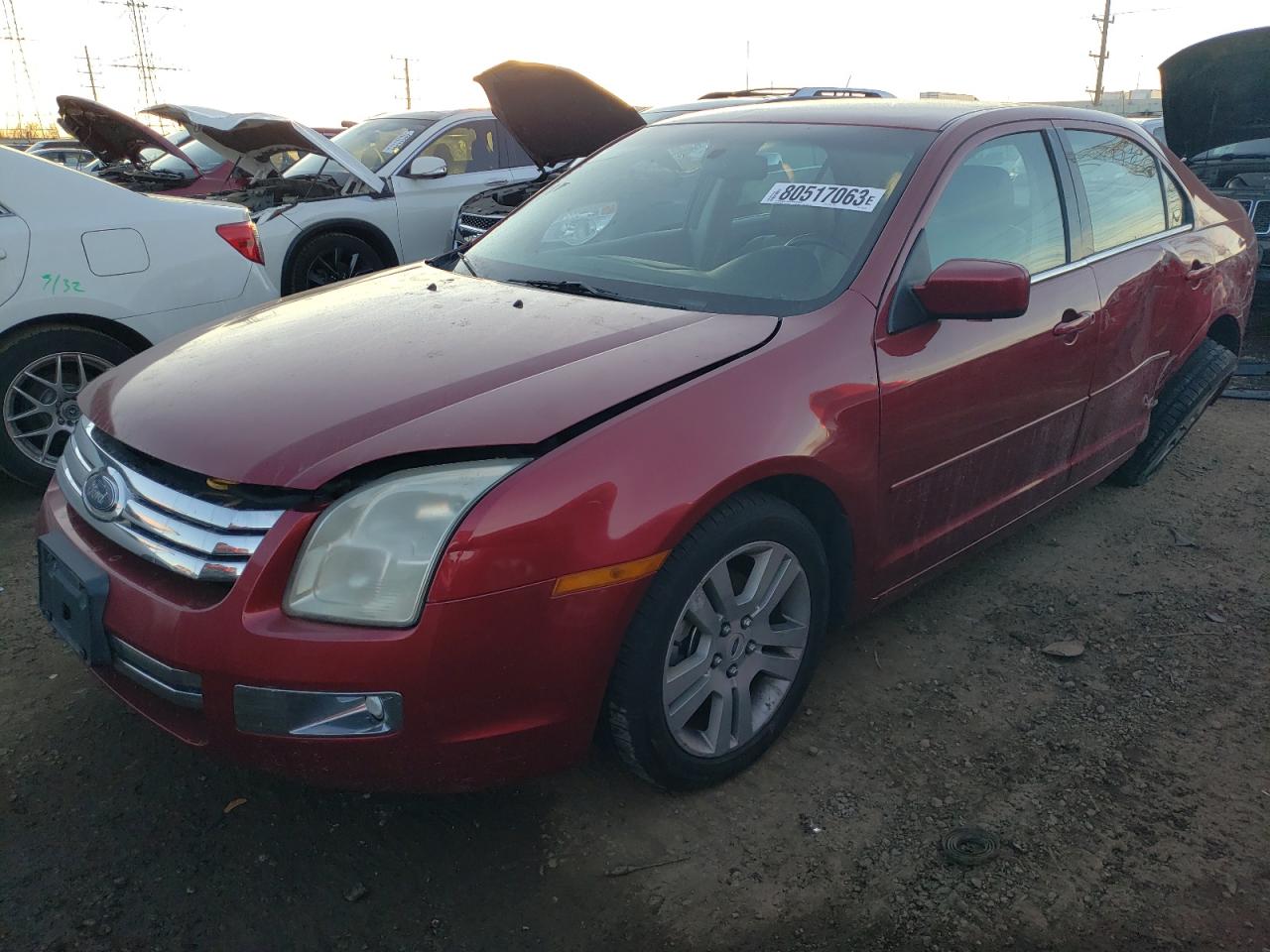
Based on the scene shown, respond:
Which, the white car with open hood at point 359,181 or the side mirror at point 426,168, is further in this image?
the side mirror at point 426,168

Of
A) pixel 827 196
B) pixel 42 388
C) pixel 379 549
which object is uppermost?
pixel 827 196

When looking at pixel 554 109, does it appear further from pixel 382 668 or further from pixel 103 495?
pixel 382 668

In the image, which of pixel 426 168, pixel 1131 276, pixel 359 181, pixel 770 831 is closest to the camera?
pixel 770 831

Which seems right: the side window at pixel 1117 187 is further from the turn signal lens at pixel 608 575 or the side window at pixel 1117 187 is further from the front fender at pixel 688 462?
the turn signal lens at pixel 608 575

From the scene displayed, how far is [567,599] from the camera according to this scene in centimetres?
196

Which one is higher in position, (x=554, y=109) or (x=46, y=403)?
(x=554, y=109)

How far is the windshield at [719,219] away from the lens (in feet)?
8.80

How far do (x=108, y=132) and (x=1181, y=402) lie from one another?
7970mm

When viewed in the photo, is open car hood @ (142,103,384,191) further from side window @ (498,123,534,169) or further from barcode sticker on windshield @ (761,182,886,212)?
barcode sticker on windshield @ (761,182,886,212)

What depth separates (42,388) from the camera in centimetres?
412

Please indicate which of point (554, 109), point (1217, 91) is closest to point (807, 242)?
point (554, 109)

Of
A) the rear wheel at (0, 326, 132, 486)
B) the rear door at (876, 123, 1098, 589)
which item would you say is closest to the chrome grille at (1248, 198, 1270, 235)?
the rear door at (876, 123, 1098, 589)

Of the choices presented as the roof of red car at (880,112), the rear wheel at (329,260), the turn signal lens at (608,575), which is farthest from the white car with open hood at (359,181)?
the turn signal lens at (608,575)

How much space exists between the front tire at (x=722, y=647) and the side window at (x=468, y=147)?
6.71m
